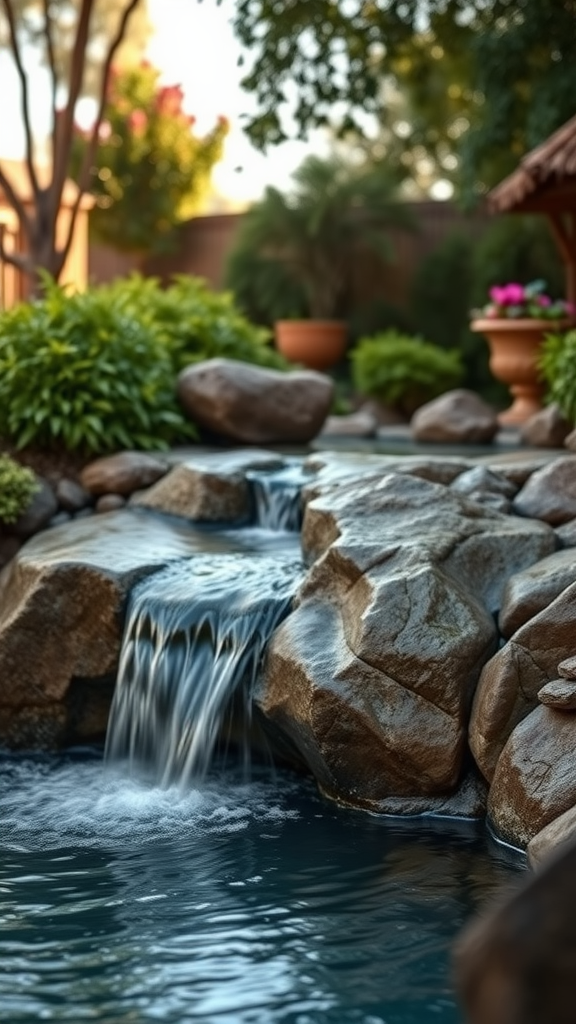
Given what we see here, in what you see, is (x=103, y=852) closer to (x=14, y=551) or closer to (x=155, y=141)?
(x=14, y=551)

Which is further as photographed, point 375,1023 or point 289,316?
point 289,316

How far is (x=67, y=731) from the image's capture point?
7.52 meters

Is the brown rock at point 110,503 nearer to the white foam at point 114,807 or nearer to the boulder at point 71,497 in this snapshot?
the boulder at point 71,497

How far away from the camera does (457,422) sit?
38.4ft

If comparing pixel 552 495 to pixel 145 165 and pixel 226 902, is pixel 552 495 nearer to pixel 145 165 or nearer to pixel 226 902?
pixel 226 902

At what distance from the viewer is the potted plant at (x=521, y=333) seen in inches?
491

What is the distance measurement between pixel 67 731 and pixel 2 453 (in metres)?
2.76

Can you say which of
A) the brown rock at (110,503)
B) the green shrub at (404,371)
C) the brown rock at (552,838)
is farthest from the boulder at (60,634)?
the green shrub at (404,371)

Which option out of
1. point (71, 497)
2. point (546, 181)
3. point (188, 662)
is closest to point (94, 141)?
point (546, 181)

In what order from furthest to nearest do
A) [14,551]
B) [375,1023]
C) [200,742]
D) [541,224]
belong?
[541,224], [14,551], [200,742], [375,1023]

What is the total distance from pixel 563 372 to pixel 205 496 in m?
2.72

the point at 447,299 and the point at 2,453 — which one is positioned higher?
the point at 447,299

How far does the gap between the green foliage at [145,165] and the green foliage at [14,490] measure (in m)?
12.6

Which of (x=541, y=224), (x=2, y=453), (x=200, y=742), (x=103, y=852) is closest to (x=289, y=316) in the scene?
(x=541, y=224)
